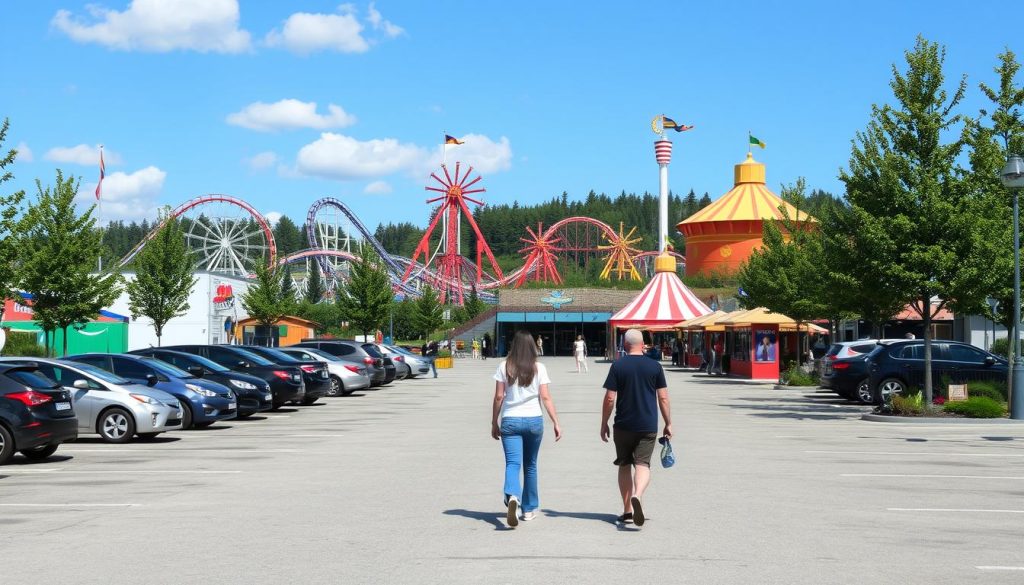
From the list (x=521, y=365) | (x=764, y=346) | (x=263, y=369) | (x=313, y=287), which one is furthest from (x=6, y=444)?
(x=313, y=287)

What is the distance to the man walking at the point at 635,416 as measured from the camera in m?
9.38

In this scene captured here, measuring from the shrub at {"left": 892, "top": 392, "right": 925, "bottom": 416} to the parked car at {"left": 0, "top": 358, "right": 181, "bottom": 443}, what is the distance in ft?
45.1

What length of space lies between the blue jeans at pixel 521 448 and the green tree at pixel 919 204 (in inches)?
605

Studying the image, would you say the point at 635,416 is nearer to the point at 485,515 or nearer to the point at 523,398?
the point at 523,398

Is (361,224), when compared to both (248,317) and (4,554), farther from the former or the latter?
(4,554)

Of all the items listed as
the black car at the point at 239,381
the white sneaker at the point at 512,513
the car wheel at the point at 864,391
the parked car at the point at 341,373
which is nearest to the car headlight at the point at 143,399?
the black car at the point at 239,381

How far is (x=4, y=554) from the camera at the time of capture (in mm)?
8297

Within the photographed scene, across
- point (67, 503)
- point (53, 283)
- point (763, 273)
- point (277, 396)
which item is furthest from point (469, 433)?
point (763, 273)

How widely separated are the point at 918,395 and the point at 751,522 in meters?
14.8

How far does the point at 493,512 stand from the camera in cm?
1023

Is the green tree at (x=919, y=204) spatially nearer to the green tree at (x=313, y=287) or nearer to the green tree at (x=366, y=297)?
the green tree at (x=366, y=297)

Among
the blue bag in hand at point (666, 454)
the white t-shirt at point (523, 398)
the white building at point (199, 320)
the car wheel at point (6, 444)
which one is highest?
the white building at point (199, 320)

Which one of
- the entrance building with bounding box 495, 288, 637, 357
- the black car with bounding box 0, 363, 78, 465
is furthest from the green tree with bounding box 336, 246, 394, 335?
the black car with bounding box 0, 363, 78, 465

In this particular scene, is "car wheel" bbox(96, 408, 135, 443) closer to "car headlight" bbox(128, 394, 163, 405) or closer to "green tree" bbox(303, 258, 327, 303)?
"car headlight" bbox(128, 394, 163, 405)
